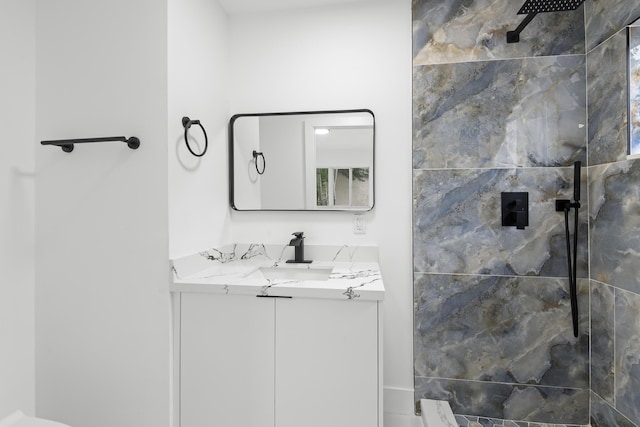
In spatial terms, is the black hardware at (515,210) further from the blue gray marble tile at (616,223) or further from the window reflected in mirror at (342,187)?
the window reflected in mirror at (342,187)

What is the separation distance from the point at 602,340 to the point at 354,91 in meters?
1.82

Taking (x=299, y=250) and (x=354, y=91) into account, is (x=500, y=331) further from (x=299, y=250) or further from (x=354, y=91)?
(x=354, y=91)

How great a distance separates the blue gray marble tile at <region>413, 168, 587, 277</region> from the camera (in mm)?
1696

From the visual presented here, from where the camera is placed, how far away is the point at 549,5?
53.5 inches

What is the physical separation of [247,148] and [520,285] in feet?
5.77

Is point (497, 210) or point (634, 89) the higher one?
point (634, 89)

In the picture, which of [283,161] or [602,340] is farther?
[283,161]

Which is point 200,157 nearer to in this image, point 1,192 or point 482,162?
point 1,192

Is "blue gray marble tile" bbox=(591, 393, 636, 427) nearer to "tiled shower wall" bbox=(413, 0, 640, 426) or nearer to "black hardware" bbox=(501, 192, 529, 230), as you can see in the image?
"tiled shower wall" bbox=(413, 0, 640, 426)

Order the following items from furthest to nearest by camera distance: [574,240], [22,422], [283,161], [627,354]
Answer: [283,161] < [574,240] < [627,354] < [22,422]

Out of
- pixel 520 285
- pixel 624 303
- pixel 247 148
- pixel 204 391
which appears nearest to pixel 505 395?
pixel 520 285

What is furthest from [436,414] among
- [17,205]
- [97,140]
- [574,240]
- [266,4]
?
[266,4]

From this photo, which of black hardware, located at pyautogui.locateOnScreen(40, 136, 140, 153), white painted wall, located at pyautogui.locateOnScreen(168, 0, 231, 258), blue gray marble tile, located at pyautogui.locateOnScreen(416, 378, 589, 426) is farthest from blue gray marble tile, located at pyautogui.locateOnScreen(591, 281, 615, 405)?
black hardware, located at pyautogui.locateOnScreen(40, 136, 140, 153)

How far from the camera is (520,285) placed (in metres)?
1.72
